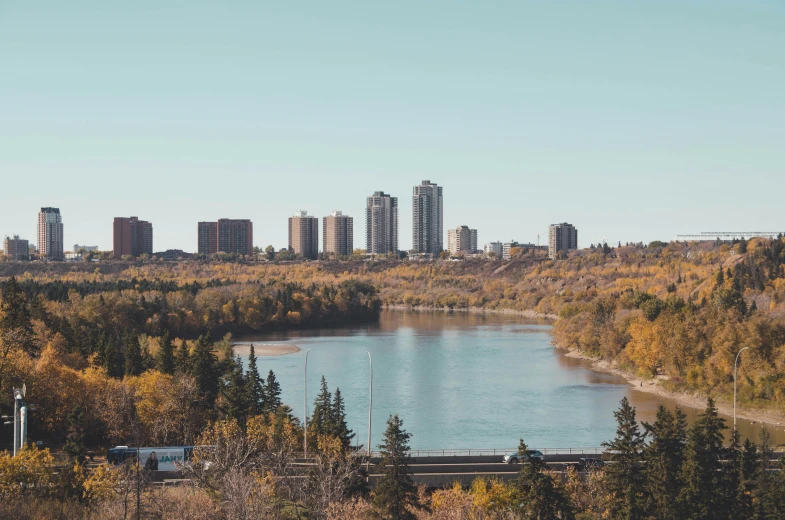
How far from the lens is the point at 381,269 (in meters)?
140

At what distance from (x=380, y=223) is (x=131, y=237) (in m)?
58.7

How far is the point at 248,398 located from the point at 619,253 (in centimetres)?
9819

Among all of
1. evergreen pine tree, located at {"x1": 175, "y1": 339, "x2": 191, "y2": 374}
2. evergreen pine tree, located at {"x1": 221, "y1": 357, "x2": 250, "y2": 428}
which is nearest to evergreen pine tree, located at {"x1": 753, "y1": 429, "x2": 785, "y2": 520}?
evergreen pine tree, located at {"x1": 221, "y1": 357, "x2": 250, "y2": 428}

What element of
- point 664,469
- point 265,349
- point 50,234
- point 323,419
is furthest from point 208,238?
point 664,469

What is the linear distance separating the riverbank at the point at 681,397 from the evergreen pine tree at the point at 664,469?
14.2 m

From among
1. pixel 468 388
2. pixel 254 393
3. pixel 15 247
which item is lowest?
pixel 468 388

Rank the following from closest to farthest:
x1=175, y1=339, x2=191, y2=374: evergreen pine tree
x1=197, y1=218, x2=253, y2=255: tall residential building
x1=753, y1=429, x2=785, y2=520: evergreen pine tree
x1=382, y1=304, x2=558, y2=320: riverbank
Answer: x1=753, y1=429, x2=785, y2=520: evergreen pine tree
x1=175, y1=339, x2=191, y2=374: evergreen pine tree
x1=382, y1=304, x2=558, y2=320: riverbank
x1=197, y1=218, x2=253, y2=255: tall residential building

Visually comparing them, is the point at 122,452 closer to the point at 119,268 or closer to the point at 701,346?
the point at 701,346

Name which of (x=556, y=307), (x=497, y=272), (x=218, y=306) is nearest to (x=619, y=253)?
(x=497, y=272)

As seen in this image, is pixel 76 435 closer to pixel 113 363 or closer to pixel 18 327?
pixel 113 363

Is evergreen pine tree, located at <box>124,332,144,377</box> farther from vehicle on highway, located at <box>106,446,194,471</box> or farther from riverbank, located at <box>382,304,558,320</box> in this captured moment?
riverbank, located at <box>382,304,558,320</box>

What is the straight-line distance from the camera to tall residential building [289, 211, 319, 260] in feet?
573

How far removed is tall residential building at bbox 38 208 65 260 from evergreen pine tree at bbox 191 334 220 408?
12024 cm

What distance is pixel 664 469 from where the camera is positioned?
20.0 metres
